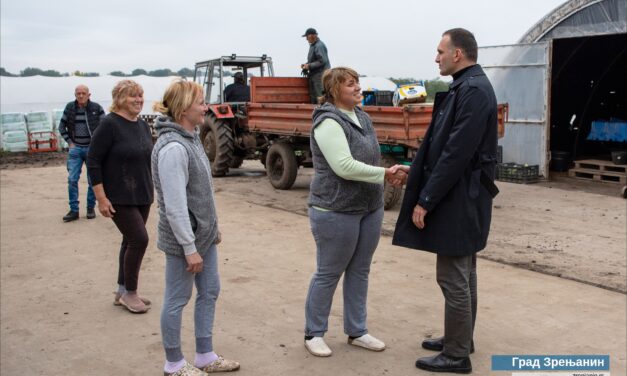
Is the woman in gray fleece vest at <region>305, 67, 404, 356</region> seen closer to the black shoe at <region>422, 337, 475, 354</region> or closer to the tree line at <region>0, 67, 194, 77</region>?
the black shoe at <region>422, 337, 475, 354</region>

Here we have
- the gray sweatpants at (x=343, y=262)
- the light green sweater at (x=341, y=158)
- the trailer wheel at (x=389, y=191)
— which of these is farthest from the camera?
the trailer wheel at (x=389, y=191)

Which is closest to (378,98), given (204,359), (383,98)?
(383,98)

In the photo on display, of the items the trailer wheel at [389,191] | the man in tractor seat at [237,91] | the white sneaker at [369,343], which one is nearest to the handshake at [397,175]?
the white sneaker at [369,343]

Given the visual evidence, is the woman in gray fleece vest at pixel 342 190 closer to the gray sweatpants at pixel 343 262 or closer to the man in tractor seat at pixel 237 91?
the gray sweatpants at pixel 343 262

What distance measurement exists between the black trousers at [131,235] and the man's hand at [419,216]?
209 centimetres

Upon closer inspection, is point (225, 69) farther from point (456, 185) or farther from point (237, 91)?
point (456, 185)

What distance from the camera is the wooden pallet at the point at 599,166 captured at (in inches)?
450

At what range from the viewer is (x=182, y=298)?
3.42 m

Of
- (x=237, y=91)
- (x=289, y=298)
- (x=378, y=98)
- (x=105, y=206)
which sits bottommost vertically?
(x=289, y=298)

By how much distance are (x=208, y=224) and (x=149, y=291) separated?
2.11 meters

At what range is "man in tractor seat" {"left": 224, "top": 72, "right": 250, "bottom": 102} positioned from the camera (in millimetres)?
12492

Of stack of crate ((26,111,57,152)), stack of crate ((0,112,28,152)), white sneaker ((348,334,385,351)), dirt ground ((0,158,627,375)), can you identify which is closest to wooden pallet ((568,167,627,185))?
dirt ground ((0,158,627,375))

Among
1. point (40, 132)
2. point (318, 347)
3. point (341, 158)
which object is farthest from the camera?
point (40, 132)

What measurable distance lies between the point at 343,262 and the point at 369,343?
56cm
